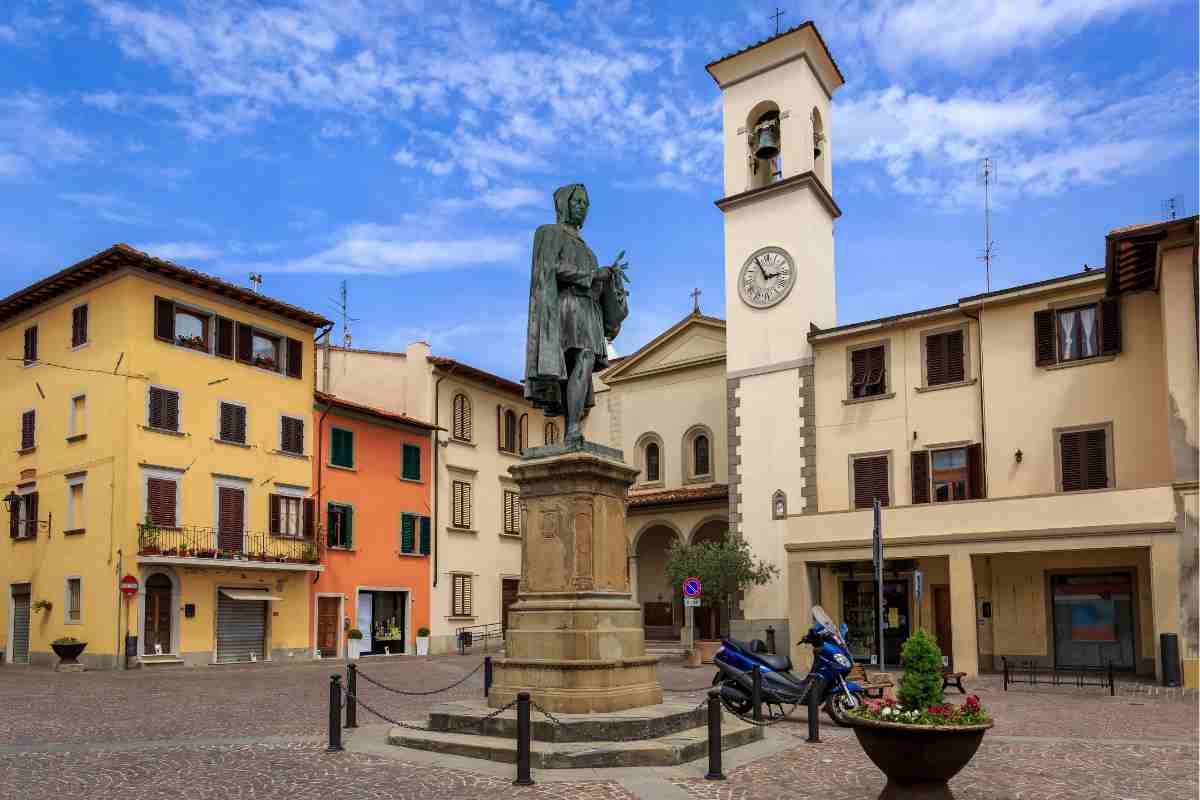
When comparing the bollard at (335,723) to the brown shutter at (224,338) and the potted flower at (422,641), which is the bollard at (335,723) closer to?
the brown shutter at (224,338)

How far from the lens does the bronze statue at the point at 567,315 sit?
11688 mm

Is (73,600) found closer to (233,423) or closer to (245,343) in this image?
(233,423)

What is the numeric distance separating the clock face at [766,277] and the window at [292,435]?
551 inches

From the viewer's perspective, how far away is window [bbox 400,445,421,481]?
3659 cm

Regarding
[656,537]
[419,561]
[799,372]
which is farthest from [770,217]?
[419,561]

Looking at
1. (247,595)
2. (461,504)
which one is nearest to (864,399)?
(461,504)

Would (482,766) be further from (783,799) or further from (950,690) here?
(950,690)

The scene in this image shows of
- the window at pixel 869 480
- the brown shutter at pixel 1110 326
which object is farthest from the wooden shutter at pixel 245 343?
the brown shutter at pixel 1110 326

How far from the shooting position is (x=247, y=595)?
30453mm

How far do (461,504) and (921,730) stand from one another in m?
32.4

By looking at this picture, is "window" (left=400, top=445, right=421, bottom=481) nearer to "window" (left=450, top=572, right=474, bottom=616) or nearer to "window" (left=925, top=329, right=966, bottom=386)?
"window" (left=450, top=572, right=474, bottom=616)

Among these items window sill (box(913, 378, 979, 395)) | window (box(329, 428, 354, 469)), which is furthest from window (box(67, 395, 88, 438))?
window sill (box(913, 378, 979, 395))

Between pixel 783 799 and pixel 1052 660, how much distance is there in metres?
19.5

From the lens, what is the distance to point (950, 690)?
20.9 m
